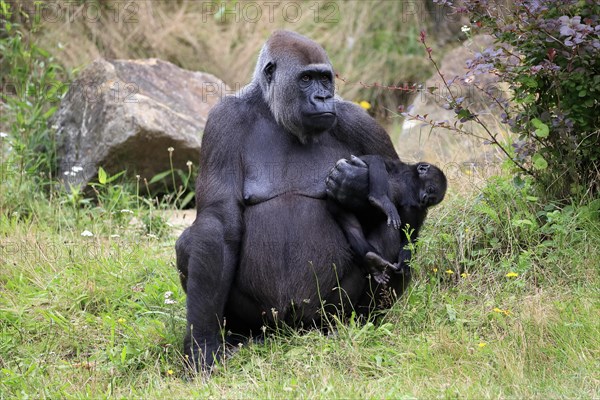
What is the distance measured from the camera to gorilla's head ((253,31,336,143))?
4.89m

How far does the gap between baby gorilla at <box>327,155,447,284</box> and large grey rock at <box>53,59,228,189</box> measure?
3.08 m

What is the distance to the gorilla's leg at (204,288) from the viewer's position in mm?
4711

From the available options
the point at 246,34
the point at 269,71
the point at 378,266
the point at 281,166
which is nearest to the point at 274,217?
the point at 281,166

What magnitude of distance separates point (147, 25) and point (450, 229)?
6.00 m

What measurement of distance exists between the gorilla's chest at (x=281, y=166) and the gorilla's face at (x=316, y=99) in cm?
19

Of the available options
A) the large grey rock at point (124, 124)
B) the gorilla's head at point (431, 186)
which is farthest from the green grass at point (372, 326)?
the large grey rock at point (124, 124)

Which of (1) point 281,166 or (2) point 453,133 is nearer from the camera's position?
(1) point 281,166

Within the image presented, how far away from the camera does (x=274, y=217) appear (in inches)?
193

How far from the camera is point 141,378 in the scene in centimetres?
463

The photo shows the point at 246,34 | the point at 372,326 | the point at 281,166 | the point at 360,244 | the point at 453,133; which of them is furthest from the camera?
the point at 246,34

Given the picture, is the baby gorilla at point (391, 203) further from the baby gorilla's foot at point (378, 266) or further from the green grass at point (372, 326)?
the green grass at point (372, 326)

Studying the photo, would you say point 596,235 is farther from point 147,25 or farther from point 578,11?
point 147,25

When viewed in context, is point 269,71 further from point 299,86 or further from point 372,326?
point 372,326

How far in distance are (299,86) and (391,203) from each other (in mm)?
799
